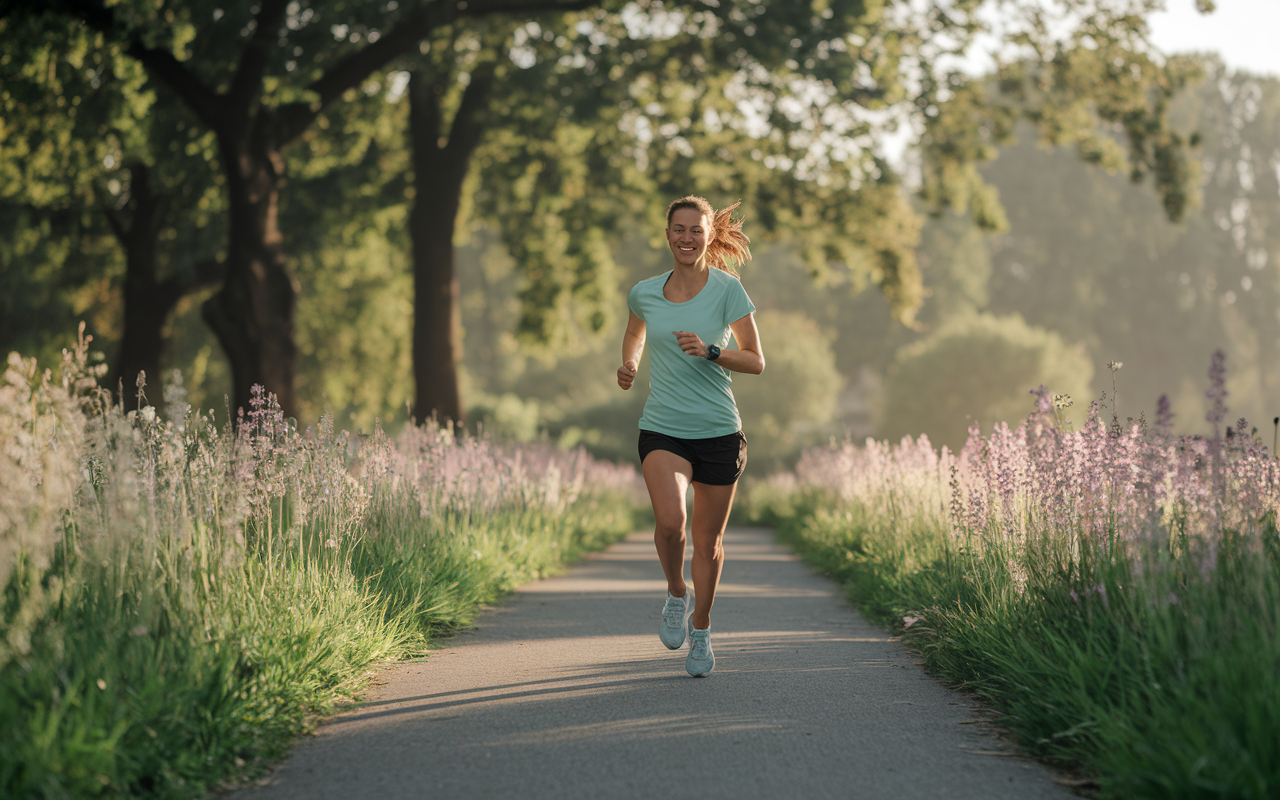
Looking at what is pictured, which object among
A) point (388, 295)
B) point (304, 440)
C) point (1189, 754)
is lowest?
point (1189, 754)

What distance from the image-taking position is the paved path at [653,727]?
379cm

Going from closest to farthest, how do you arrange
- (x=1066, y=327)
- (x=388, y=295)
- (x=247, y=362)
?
(x=247, y=362) < (x=388, y=295) < (x=1066, y=327)

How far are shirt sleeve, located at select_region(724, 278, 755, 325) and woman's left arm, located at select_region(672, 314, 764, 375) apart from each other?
39mm

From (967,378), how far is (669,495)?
4292cm

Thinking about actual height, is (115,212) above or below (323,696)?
above

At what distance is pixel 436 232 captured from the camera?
19281mm

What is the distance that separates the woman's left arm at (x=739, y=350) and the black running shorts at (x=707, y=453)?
42 cm

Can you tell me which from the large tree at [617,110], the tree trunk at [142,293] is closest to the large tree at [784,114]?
the large tree at [617,110]

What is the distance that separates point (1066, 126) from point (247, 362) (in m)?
15.4

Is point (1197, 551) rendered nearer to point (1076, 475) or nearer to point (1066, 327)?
point (1076, 475)

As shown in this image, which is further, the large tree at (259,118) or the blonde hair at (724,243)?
the large tree at (259,118)

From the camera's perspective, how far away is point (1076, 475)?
544 centimetres

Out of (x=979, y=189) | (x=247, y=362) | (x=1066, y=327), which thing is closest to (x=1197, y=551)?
(x=247, y=362)

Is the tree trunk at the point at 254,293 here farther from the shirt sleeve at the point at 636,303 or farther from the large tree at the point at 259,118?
the shirt sleeve at the point at 636,303
